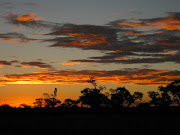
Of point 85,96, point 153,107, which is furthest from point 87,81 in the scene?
point 153,107

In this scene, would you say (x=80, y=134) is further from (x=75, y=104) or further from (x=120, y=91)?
(x=75, y=104)

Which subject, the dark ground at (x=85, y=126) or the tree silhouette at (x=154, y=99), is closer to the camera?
the dark ground at (x=85, y=126)

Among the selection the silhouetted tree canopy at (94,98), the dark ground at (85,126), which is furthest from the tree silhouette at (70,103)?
the dark ground at (85,126)

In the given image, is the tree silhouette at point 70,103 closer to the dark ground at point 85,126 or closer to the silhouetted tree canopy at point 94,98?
the silhouetted tree canopy at point 94,98

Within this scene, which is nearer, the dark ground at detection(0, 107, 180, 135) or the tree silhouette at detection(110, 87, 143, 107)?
the dark ground at detection(0, 107, 180, 135)

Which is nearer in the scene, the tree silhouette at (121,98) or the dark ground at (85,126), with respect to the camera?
the dark ground at (85,126)

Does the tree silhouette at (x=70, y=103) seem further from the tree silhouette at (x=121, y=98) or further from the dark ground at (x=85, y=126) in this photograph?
the dark ground at (x=85, y=126)

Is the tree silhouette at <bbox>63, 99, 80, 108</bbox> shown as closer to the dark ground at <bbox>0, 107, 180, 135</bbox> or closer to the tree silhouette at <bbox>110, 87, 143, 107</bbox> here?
the tree silhouette at <bbox>110, 87, 143, 107</bbox>

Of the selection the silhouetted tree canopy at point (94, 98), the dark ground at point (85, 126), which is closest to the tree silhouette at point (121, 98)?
the silhouetted tree canopy at point (94, 98)

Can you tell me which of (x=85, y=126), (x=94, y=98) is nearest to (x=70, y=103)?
(x=94, y=98)

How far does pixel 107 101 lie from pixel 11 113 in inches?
1776

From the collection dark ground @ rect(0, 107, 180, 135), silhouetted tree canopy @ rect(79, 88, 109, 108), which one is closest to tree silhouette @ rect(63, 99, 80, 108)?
silhouetted tree canopy @ rect(79, 88, 109, 108)

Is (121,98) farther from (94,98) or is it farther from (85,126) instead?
(85,126)

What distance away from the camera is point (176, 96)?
87.8m
